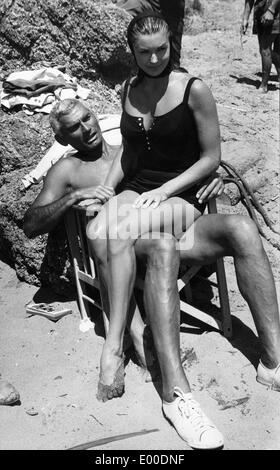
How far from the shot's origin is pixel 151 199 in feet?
10.9

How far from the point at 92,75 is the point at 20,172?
150 centimetres

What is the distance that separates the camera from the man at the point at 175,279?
298 centimetres

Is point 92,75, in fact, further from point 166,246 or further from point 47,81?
point 166,246

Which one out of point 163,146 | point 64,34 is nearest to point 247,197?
point 163,146

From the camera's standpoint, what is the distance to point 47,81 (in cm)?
481

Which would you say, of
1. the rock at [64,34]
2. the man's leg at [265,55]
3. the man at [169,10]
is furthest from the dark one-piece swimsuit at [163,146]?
the man's leg at [265,55]

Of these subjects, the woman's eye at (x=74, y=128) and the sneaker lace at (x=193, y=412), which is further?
the woman's eye at (x=74, y=128)

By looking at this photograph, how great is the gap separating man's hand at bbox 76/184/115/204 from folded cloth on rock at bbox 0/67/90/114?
4.82 ft

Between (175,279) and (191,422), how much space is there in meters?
0.70

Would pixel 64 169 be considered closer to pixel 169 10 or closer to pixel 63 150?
pixel 63 150

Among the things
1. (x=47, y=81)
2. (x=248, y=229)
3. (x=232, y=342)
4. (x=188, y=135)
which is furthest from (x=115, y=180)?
(x=47, y=81)

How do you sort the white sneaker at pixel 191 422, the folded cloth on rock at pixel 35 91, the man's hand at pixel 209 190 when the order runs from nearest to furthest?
the white sneaker at pixel 191 422 → the man's hand at pixel 209 190 → the folded cloth on rock at pixel 35 91

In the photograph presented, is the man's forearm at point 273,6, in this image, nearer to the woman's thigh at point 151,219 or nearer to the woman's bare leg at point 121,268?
the woman's thigh at point 151,219

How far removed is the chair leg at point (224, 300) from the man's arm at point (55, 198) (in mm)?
783
